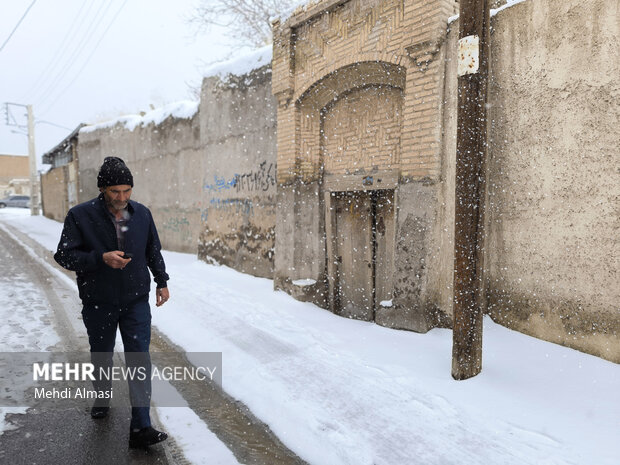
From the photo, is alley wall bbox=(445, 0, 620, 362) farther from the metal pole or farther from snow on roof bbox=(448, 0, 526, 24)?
the metal pole

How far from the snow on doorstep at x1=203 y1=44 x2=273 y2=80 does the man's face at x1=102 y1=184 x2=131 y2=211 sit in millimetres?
6124

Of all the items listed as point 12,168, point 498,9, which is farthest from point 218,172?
point 12,168

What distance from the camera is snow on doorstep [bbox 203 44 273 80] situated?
8.37 meters

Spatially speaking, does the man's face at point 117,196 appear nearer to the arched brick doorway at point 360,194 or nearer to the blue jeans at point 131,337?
the blue jeans at point 131,337

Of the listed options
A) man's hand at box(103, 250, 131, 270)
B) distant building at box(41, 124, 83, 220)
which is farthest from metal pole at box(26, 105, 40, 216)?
man's hand at box(103, 250, 131, 270)

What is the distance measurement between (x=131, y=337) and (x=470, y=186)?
2.93 meters

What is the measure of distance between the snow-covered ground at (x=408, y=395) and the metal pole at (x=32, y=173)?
28892 mm

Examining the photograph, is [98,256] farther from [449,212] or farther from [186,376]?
[449,212]

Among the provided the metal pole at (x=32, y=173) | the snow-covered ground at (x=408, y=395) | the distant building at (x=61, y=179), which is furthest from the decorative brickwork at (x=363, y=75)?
the metal pole at (x=32, y=173)

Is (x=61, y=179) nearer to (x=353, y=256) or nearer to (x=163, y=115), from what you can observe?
(x=163, y=115)

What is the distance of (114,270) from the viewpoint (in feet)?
9.41

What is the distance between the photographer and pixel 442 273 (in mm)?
4910

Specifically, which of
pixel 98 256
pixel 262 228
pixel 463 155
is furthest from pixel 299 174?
pixel 98 256

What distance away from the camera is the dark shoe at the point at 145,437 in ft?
9.15
